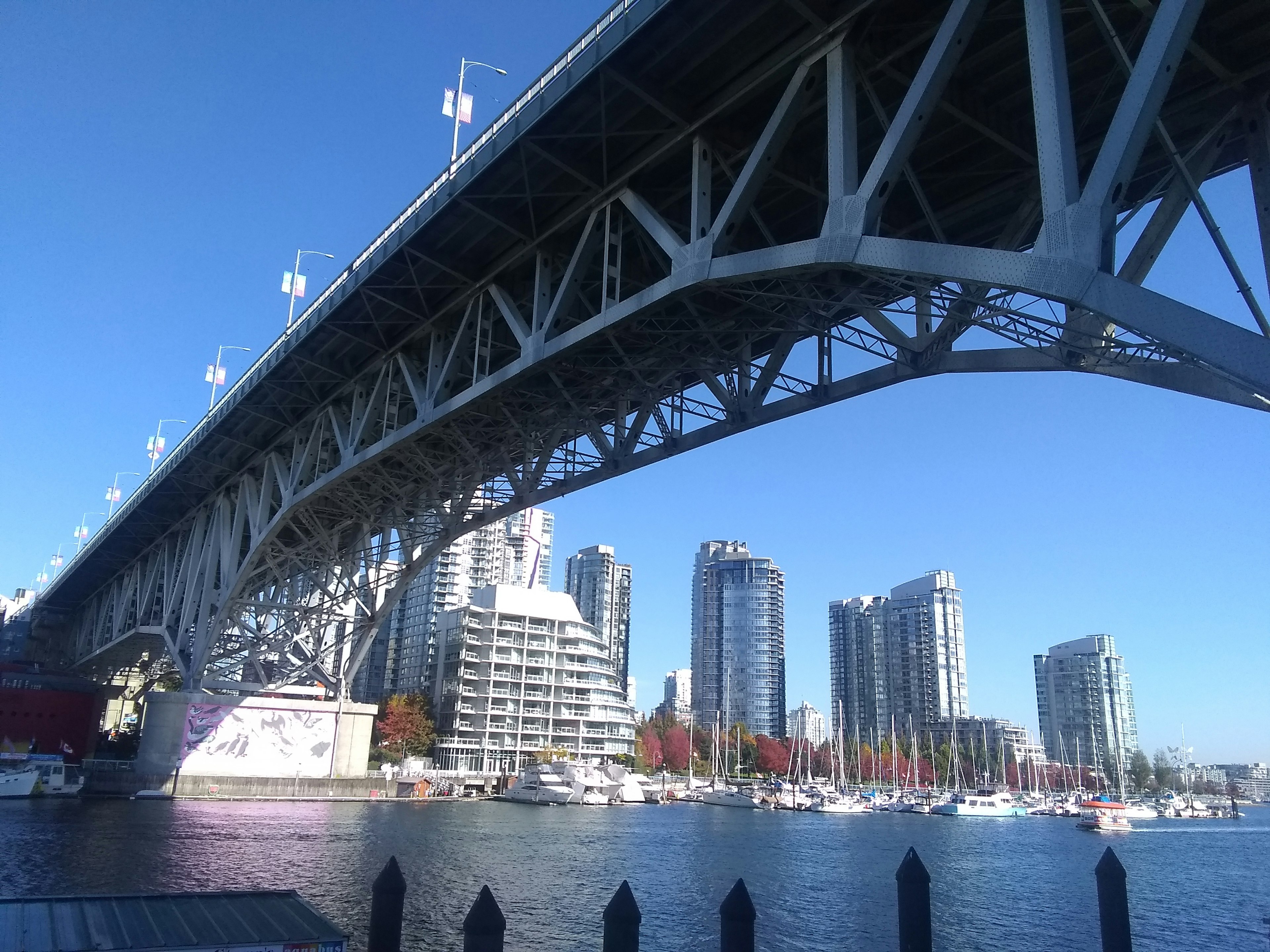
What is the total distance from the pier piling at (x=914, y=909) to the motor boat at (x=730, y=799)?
7714 centimetres

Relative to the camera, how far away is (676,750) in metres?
122

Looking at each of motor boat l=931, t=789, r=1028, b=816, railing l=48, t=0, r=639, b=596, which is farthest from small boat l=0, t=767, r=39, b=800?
motor boat l=931, t=789, r=1028, b=816

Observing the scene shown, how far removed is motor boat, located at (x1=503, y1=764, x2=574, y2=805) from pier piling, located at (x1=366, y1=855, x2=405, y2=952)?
6263 centimetres

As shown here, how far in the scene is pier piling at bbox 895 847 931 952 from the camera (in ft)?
33.1

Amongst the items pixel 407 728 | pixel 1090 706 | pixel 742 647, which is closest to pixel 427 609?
pixel 407 728

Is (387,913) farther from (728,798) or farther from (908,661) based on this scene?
(908,661)

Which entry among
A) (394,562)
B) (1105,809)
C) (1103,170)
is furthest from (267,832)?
(1105,809)

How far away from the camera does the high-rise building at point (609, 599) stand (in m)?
170

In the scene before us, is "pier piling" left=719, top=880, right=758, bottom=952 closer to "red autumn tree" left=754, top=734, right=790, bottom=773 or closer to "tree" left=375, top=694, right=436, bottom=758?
"tree" left=375, top=694, right=436, bottom=758

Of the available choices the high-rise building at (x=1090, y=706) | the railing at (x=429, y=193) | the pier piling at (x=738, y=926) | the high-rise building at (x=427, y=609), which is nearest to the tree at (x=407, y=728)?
the high-rise building at (x=427, y=609)

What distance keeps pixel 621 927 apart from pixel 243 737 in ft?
161

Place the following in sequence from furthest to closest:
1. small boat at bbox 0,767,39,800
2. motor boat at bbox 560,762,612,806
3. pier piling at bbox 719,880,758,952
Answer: motor boat at bbox 560,762,612,806
small boat at bbox 0,767,39,800
pier piling at bbox 719,880,758,952

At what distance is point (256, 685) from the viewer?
51250 mm

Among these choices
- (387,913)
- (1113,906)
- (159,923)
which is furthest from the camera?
(1113,906)
